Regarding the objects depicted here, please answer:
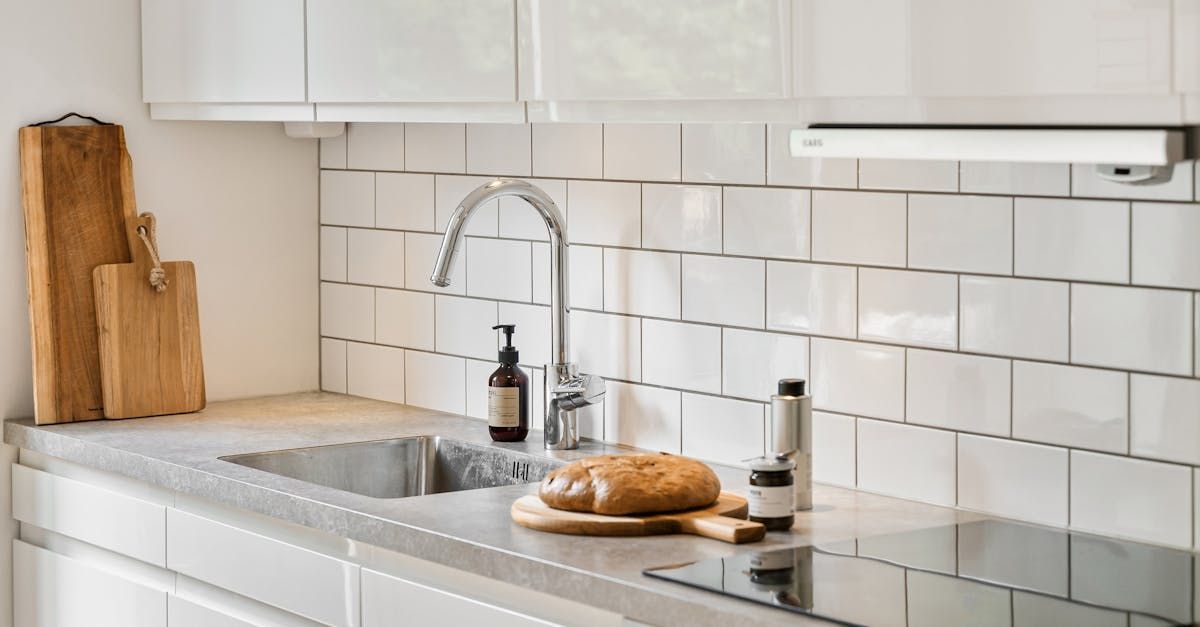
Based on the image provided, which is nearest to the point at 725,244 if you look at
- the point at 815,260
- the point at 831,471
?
the point at 815,260

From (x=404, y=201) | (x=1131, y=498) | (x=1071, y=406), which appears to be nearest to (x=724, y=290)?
(x=1071, y=406)

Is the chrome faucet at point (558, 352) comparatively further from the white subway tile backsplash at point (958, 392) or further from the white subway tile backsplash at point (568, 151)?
the white subway tile backsplash at point (958, 392)

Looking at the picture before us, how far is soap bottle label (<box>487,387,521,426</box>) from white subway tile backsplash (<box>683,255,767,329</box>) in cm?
34

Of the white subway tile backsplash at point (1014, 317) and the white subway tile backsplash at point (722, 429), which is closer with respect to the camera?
the white subway tile backsplash at point (1014, 317)

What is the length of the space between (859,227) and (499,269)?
857 millimetres

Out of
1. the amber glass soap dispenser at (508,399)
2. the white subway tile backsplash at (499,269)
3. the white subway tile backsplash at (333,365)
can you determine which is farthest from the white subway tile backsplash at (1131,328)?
the white subway tile backsplash at (333,365)

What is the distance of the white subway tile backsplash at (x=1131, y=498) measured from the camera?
1879mm

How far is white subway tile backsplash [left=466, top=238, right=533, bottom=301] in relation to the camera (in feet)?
9.22

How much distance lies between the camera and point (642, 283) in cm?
258

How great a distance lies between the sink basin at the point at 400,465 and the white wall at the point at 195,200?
1.82 feet

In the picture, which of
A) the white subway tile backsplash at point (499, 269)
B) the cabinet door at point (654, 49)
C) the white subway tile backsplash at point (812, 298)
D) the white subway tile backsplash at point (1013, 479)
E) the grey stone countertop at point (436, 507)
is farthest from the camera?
the white subway tile backsplash at point (499, 269)

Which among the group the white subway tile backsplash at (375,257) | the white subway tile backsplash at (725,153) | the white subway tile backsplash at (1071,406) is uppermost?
the white subway tile backsplash at (725,153)

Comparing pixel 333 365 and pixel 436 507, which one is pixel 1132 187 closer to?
pixel 436 507

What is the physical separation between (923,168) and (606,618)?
0.77 m
